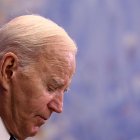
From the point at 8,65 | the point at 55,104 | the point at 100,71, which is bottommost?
the point at 100,71

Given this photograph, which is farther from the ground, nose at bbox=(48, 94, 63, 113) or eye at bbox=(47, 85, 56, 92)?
eye at bbox=(47, 85, 56, 92)

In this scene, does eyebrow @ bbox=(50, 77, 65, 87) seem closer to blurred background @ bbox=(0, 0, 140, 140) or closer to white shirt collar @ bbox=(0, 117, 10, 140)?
white shirt collar @ bbox=(0, 117, 10, 140)

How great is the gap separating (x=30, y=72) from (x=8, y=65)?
5 centimetres

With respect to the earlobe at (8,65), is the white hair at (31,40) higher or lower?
higher

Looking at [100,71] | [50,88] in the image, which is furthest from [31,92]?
[100,71]

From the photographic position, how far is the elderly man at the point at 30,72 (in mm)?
964

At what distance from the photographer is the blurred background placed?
158 cm

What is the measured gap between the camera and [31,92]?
3.22 ft

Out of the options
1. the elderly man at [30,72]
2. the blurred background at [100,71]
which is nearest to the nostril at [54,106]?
the elderly man at [30,72]

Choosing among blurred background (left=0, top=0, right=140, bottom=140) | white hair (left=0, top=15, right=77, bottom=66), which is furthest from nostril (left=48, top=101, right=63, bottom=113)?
blurred background (left=0, top=0, right=140, bottom=140)

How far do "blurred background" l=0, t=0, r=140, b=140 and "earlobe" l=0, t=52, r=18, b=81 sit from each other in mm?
623

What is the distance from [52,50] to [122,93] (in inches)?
27.2

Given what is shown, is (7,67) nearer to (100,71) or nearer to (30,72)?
(30,72)

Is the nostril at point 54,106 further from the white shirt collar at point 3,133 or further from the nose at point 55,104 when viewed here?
the white shirt collar at point 3,133
